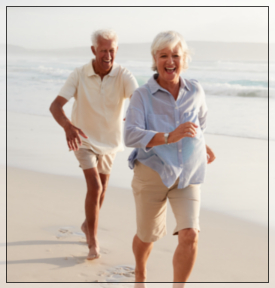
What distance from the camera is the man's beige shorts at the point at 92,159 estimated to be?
3.96 m

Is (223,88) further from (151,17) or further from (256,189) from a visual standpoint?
(256,189)

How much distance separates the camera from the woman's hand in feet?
8.27

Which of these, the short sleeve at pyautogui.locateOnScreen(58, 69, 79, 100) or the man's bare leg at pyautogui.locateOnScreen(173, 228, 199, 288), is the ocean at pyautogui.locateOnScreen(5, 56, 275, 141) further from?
the man's bare leg at pyautogui.locateOnScreen(173, 228, 199, 288)

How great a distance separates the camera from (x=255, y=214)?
5270 mm

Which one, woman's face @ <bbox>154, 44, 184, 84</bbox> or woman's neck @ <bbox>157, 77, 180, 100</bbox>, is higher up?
woman's face @ <bbox>154, 44, 184, 84</bbox>

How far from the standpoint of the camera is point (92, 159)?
3984mm

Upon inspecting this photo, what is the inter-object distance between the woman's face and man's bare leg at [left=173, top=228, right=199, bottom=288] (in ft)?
3.14

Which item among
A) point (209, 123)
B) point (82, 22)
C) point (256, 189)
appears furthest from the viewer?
point (82, 22)

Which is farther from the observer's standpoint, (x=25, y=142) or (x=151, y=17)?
(x=151, y=17)

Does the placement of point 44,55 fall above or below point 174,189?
above

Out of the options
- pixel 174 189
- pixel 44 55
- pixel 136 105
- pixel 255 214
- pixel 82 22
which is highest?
pixel 82 22

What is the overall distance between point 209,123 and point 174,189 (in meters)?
8.22

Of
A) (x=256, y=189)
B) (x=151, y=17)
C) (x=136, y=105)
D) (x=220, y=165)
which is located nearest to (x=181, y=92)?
(x=136, y=105)

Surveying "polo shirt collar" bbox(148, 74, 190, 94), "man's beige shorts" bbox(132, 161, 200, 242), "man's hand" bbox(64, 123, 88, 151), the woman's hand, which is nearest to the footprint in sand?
"man's beige shorts" bbox(132, 161, 200, 242)
